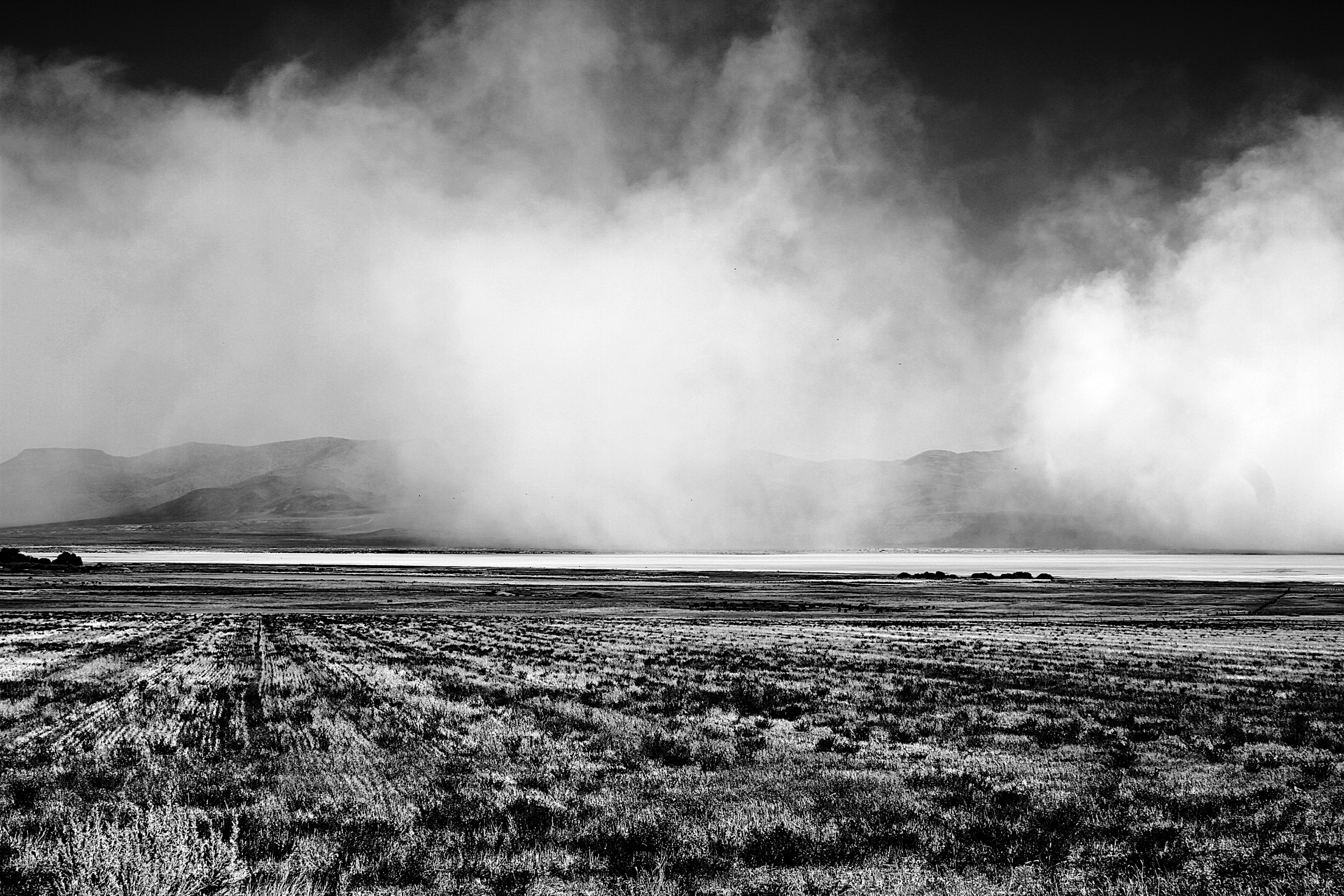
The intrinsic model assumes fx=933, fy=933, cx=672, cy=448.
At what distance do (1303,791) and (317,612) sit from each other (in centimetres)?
4524

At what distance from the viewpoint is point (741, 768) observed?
1284 centimetres

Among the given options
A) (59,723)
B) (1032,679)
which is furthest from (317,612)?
(1032,679)

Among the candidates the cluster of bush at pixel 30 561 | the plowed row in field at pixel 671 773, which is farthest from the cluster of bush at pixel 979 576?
the cluster of bush at pixel 30 561

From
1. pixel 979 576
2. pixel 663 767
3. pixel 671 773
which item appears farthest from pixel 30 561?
pixel 671 773

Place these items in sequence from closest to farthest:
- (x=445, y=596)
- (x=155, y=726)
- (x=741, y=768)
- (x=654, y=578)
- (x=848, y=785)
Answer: (x=848, y=785)
(x=741, y=768)
(x=155, y=726)
(x=445, y=596)
(x=654, y=578)

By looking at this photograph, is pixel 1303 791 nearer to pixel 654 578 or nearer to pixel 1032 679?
pixel 1032 679

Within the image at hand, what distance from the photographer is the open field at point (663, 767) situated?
861 cm

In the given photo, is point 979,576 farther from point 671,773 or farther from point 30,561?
point 30,561

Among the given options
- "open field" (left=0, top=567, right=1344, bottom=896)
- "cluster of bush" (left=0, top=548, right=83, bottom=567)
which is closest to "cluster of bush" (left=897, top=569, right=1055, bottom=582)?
"open field" (left=0, top=567, right=1344, bottom=896)

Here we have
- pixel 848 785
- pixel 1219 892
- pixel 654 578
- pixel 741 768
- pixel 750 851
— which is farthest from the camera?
pixel 654 578

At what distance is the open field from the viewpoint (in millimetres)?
8609

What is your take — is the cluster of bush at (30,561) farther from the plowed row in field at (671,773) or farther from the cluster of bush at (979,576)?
the cluster of bush at (979,576)

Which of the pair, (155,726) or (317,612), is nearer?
(155,726)

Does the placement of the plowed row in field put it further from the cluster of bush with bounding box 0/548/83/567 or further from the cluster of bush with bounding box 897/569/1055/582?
the cluster of bush with bounding box 0/548/83/567
